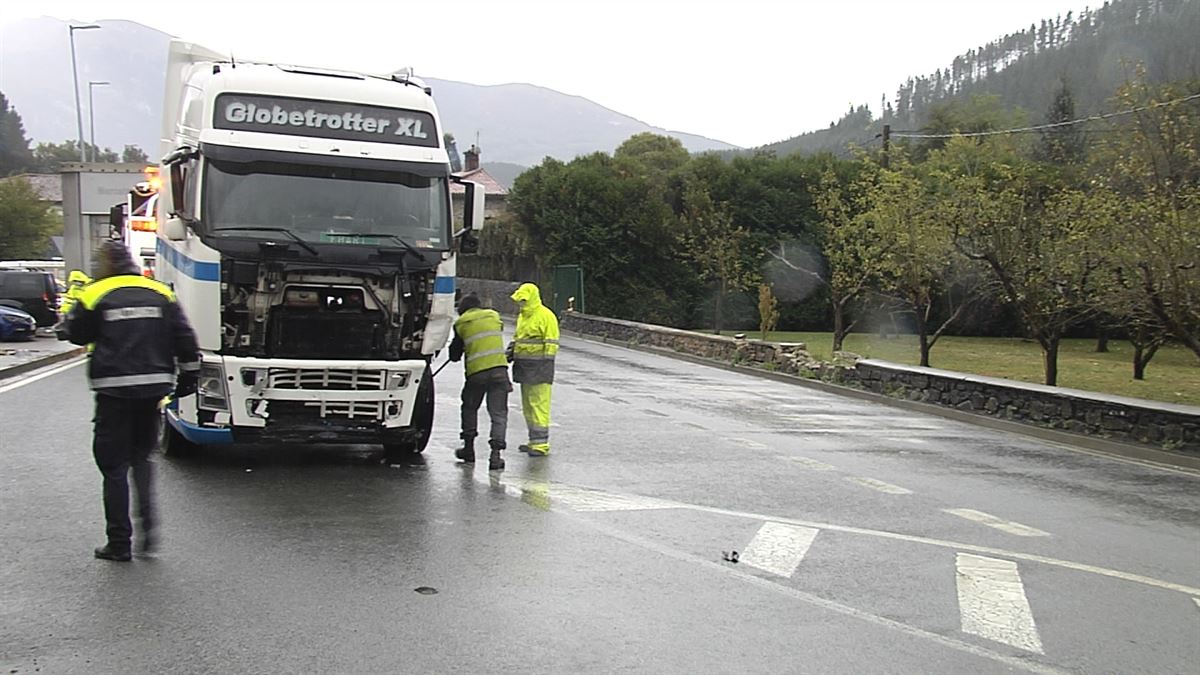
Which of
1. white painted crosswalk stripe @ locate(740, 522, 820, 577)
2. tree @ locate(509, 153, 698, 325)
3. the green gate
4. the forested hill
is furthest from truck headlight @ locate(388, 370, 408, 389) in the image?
the forested hill

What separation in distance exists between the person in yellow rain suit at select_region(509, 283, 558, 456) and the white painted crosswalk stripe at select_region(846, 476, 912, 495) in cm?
315

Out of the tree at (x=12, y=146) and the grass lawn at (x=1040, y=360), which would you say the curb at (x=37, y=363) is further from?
the tree at (x=12, y=146)

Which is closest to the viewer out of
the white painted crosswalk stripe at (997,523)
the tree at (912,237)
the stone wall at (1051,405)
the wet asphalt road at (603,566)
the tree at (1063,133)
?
the wet asphalt road at (603,566)

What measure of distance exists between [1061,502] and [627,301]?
3300 centimetres

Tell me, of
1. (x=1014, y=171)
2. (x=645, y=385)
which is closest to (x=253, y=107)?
Answer: (x=645, y=385)

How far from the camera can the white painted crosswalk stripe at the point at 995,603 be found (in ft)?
20.1

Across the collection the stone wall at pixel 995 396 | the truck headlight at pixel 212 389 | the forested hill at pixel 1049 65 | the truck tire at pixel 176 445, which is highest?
the forested hill at pixel 1049 65

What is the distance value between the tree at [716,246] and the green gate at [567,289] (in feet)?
14.5

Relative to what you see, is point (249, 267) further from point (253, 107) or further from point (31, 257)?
point (31, 257)

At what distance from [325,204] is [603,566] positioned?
452cm

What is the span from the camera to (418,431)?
10664mm

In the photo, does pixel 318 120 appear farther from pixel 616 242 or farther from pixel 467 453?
pixel 616 242

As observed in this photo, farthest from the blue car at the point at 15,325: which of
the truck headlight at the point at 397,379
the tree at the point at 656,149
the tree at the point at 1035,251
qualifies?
the tree at the point at 656,149

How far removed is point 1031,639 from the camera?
6.08 meters
